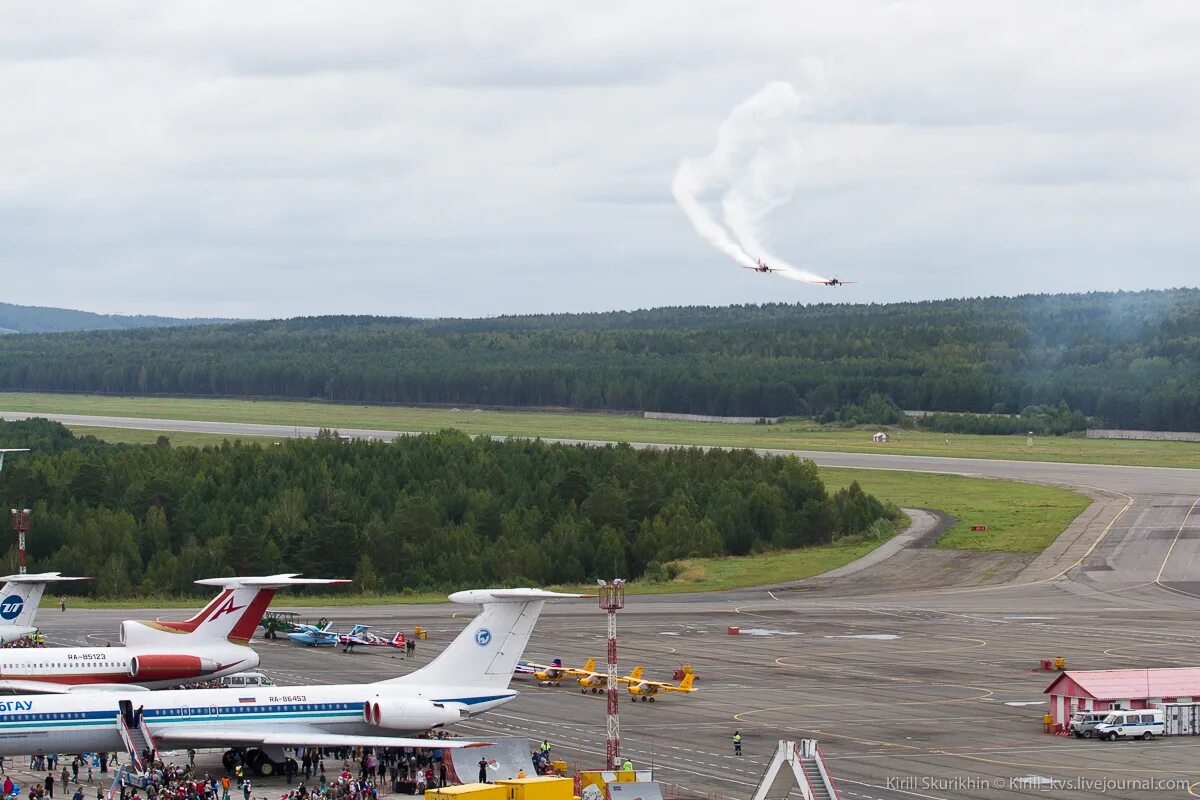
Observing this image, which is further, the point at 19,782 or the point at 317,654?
the point at 317,654

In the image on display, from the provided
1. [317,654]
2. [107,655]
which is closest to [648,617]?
[317,654]

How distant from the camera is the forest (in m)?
142

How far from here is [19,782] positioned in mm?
65562

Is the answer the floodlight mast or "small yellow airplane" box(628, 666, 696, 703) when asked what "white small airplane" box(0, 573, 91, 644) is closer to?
"small yellow airplane" box(628, 666, 696, 703)

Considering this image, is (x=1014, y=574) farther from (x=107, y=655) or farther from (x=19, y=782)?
(x=19, y=782)

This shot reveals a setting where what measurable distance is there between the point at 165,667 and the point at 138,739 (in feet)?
37.5

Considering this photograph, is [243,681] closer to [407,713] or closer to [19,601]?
[407,713]

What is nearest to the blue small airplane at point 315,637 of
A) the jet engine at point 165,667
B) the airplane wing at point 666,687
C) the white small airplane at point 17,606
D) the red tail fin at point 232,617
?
the white small airplane at point 17,606

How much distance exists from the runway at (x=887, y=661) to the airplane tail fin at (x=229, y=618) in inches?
447

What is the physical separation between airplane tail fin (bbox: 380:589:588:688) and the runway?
5.39 m

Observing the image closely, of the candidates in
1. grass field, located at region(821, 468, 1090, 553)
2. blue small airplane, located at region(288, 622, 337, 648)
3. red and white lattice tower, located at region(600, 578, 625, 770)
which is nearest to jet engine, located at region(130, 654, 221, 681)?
red and white lattice tower, located at region(600, 578, 625, 770)

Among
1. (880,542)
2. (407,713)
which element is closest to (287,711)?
(407,713)

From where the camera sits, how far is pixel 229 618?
78.1 m

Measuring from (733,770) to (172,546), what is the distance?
93287mm
